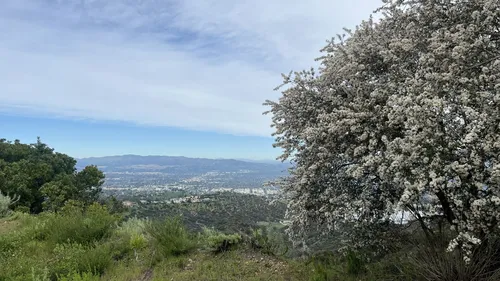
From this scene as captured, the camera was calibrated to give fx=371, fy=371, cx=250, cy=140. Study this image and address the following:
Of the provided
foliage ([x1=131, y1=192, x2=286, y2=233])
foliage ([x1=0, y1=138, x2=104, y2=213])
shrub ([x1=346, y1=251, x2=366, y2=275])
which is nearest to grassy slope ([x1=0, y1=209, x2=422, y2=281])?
shrub ([x1=346, y1=251, x2=366, y2=275])

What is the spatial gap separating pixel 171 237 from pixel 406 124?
5.81 metres

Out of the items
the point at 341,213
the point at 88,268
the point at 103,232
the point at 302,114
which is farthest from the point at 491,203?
the point at 103,232

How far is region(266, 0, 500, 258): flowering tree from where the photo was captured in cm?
472

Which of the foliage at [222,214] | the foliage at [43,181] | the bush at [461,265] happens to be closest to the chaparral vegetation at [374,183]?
the bush at [461,265]

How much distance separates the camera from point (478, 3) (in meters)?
5.50

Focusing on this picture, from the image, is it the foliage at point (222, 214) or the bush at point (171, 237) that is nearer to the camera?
the bush at point (171, 237)

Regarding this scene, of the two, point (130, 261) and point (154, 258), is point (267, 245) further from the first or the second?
point (130, 261)

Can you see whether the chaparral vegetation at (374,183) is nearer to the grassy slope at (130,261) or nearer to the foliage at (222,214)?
Answer: the grassy slope at (130,261)

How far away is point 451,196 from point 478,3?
2.96 m

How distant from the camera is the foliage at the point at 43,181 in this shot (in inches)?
941

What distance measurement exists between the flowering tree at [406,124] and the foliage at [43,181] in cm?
1736

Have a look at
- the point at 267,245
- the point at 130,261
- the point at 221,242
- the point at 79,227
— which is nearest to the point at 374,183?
the point at 267,245

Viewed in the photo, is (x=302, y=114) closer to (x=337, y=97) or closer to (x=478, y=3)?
(x=337, y=97)

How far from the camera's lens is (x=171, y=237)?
8508 millimetres
